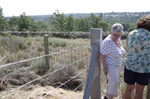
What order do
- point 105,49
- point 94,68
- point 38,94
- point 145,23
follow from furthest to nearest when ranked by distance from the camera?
point 38,94, point 145,23, point 105,49, point 94,68

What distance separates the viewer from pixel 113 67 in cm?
222

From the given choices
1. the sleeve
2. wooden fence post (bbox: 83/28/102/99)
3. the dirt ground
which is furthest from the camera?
the dirt ground

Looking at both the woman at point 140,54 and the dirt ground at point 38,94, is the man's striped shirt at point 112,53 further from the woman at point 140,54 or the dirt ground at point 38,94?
the dirt ground at point 38,94

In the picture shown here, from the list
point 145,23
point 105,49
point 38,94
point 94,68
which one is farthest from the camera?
point 38,94

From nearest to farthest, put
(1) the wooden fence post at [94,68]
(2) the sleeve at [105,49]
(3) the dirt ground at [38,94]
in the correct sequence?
(1) the wooden fence post at [94,68] < (2) the sleeve at [105,49] < (3) the dirt ground at [38,94]

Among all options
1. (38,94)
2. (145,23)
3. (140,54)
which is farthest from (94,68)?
(38,94)

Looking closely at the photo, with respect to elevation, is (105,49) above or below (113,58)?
above

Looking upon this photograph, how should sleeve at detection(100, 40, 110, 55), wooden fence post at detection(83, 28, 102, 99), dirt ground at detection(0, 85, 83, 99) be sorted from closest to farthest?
1. wooden fence post at detection(83, 28, 102, 99)
2. sleeve at detection(100, 40, 110, 55)
3. dirt ground at detection(0, 85, 83, 99)

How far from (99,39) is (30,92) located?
7.88 feet

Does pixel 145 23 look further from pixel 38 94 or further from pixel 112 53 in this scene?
pixel 38 94

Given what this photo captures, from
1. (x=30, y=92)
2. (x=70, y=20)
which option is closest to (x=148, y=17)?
(x=30, y=92)

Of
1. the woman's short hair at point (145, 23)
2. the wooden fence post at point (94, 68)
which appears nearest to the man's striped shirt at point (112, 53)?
the wooden fence post at point (94, 68)

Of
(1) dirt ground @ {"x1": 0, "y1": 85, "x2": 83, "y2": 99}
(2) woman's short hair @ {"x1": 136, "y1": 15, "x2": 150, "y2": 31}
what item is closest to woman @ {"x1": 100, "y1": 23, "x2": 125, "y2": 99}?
(2) woman's short hair @ {"x1": 136, "y1": 15, "x2": 150, "y2": 31}

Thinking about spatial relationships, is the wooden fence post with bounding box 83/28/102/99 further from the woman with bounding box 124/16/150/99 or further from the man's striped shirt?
the woman with bounding box 124/16/150/99
